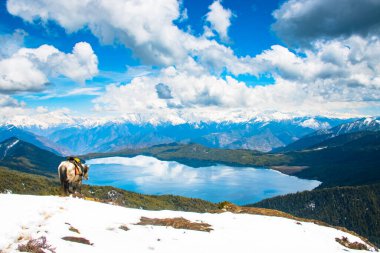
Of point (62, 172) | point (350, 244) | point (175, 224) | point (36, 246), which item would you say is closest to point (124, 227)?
point (175, 224)

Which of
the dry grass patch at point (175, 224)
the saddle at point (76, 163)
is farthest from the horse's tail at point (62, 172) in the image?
the dry grass patch at point (175, 224)

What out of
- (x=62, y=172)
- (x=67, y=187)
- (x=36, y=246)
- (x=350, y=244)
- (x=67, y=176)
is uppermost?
(x=62, y=172)

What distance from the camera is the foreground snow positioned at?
734 inches

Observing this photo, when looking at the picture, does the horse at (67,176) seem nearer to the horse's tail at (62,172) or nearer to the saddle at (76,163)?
the horse's tail at (62,172)

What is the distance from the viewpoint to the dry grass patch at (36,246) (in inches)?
605

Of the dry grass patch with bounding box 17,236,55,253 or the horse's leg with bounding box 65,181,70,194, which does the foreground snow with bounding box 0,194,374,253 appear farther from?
the horse's leg with bounding box 65,181,70,194

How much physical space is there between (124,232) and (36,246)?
304 inches

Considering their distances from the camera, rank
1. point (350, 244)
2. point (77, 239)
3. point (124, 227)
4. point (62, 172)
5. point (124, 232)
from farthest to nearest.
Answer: point (350, 244), point (62, 172), point (124, 227), point (124, 232), point (77, 239)

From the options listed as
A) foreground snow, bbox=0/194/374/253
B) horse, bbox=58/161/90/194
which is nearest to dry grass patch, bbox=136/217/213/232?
foreground snow, bbox=0/194/374/253

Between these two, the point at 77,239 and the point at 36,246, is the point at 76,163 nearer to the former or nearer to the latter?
the point at 77,239

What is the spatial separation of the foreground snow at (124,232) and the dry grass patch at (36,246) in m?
0.43

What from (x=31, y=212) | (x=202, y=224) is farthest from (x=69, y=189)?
(x=202, y=224)

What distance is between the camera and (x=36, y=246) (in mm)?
15734

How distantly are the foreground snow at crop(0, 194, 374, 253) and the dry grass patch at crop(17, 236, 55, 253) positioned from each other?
43 centimetres
